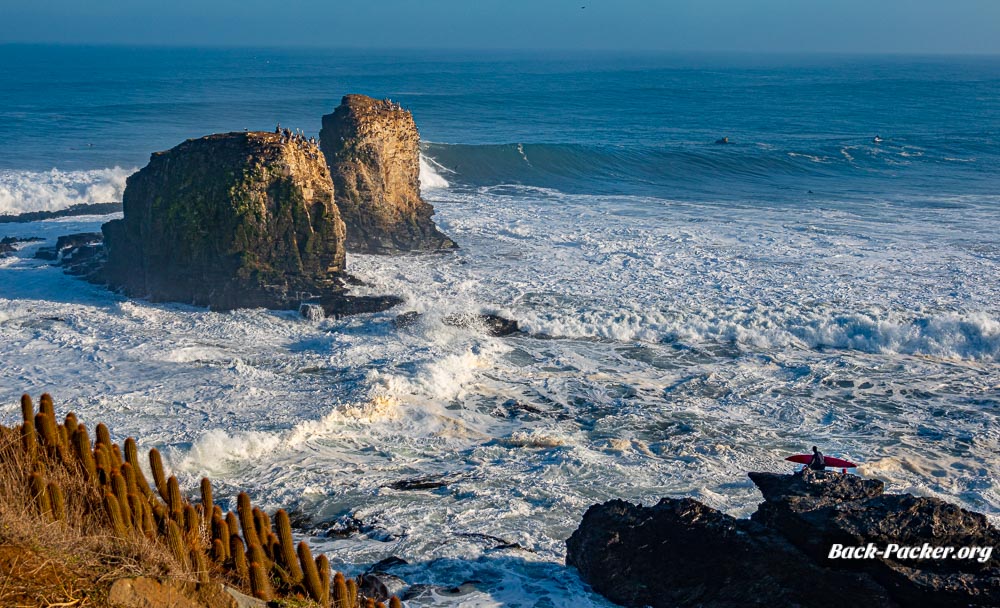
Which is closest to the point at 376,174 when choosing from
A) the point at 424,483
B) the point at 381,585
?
the point at 424,483

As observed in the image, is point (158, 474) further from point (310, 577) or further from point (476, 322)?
point (476, 322)

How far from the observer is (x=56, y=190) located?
33.5 m

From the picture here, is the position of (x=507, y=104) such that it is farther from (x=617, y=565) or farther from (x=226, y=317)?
(x=617, y=565)

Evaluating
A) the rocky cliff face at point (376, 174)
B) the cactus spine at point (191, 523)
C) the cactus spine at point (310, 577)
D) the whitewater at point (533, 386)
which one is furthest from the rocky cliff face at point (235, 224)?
the cactus spine at point (191, 523)

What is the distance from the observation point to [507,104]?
78.2m

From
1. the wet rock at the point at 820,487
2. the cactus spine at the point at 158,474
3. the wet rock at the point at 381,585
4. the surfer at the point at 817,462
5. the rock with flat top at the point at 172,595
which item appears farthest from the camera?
the surfer at the point at 817,462

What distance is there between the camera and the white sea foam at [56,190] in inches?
1261

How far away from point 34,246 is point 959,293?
24862mm

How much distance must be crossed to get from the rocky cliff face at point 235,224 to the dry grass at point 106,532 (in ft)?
43.8

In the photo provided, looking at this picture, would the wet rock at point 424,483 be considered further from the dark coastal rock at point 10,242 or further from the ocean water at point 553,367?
the dark coastal rock at point 10,242

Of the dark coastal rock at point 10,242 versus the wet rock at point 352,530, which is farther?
the dark coastal rock at point 10,242

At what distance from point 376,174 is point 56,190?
16.3 metres

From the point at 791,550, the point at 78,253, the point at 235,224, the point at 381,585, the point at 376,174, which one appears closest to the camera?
the point at 791,550

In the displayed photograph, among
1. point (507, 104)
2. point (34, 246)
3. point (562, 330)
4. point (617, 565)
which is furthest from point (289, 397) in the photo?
point (507, 104)
